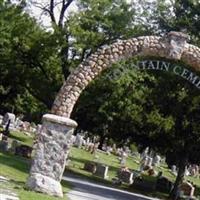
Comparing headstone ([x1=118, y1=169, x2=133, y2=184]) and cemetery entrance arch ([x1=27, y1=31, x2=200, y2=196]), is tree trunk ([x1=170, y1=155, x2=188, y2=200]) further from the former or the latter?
cemetery entrance arch ([x1=27, y1=31, x2=200, y2=196])

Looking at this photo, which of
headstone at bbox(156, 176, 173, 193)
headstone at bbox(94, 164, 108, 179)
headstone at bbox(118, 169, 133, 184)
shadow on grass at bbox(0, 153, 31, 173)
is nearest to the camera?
shadow on grass at bbox(0, 153, 31, 173)

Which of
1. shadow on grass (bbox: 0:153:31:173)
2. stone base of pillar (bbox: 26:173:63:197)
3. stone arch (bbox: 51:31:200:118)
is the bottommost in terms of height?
stone base of pillar (bbox: 26:173:63:197)

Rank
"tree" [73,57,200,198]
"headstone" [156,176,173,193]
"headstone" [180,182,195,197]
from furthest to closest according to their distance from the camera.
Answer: "headstone" [156,176,173,193], "headstone" [180,182,195,197], "tree" [73,57,200,198]

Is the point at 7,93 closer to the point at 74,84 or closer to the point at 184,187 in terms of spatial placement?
the point at 184,187

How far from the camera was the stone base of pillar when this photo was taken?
16141 millimetres

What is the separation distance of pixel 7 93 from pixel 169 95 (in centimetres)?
1917

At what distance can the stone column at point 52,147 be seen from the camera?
656 inches

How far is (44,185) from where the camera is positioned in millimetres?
16266

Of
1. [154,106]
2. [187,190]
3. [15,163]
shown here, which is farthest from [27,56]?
[187,190]

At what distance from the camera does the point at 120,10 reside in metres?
33.1

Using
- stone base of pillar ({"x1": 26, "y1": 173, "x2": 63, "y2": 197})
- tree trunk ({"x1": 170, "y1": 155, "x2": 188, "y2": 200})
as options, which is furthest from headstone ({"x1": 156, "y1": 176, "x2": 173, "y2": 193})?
stone base of pillar ({"x1": 26, "y1": 173, "x2": 63, "y2": 197})

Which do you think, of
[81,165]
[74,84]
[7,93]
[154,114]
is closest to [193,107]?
[154,114]

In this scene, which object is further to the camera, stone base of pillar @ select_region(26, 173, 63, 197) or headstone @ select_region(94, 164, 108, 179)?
headstone @ select_region(94, 164, 108, 179)

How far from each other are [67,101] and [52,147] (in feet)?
4.65
